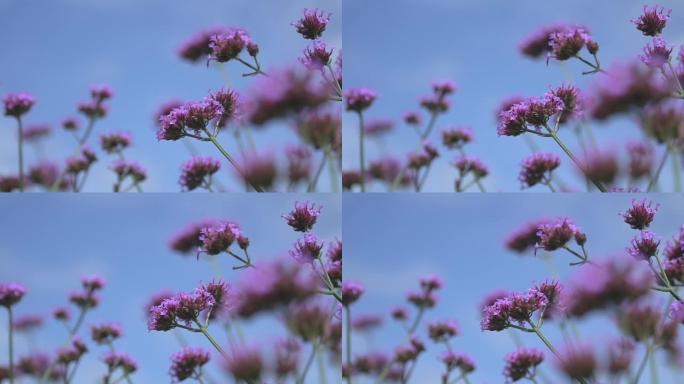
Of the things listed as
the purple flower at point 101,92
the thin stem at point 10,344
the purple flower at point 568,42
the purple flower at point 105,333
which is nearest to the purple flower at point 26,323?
the thin stem at point 10,344

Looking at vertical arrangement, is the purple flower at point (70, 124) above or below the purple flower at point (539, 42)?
below

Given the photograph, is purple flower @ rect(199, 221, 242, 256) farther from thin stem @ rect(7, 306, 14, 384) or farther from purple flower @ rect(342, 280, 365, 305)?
thin stem @ rect(7, 306, 14, 384)

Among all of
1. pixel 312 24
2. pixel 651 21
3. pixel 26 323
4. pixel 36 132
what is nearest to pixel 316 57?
pixel 312 24

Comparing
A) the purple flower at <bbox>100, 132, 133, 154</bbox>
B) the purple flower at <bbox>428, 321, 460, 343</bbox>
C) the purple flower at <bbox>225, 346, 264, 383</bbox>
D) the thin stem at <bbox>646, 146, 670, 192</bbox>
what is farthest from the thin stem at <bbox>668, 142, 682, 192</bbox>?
the purple flower at <bbox>100, 132, 133, 154</bbox>

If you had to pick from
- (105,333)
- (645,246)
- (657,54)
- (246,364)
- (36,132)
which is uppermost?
(657,54)

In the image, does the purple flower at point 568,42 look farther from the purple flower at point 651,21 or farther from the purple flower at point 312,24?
the purple flower at point 312,24

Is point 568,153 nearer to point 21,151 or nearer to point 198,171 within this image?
point 198,171

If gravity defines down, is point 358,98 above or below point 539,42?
below
